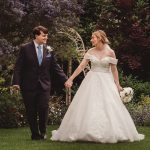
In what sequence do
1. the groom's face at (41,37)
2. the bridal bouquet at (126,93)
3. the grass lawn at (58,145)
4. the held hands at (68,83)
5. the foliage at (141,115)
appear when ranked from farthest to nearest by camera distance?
the foliage at (141,115) < the bridal bouquet at (126,93) < the held hands at (68,83) < the groom's face at (41,37) < the grass lawn at (58,145)

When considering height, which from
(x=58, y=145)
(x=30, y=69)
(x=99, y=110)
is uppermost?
(x=30, y=69)

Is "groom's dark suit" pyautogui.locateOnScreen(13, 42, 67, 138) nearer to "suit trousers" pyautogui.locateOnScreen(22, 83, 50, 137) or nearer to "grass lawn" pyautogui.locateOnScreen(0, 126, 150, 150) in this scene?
"suit trousers" pyautogui.locateOnScreen(22, 83, 50, 137)

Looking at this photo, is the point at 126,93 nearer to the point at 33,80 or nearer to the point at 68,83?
the point at 68,83

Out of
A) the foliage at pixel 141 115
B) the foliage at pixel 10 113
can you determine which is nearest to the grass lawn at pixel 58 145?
the foliage at pixel 10 113

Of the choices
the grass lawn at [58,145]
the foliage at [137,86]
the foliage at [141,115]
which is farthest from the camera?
the foliage at [137,86]

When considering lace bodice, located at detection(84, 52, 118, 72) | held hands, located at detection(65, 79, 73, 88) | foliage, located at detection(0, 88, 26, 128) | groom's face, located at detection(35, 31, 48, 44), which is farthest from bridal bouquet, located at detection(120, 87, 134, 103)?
foliage, located at detection(0, 88, 26, 128)

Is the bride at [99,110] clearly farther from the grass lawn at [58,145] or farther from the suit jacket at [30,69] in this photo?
the suit jacket at [30,69]

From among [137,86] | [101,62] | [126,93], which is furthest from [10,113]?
[137,86]

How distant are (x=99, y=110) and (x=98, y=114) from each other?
0.28 feet

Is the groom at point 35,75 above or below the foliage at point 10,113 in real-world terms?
above

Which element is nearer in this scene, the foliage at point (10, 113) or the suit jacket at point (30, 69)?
the suit jacket at point (30, 69)

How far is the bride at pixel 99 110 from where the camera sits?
11039mm

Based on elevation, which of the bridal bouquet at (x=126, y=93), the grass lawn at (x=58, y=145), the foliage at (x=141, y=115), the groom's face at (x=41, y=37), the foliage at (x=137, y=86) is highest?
the groom's face at (x=41, y=37)

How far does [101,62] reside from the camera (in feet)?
38.1
